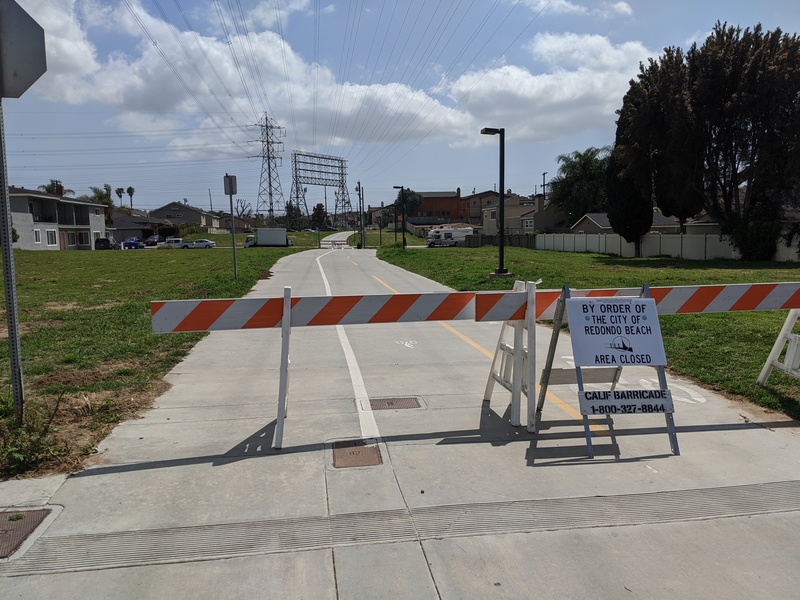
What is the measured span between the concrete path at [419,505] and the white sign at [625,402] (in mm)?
331

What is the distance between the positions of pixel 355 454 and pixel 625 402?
2.34 metres

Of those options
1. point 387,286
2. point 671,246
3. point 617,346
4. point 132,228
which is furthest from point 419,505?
point 132,228

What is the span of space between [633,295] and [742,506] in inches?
94.1

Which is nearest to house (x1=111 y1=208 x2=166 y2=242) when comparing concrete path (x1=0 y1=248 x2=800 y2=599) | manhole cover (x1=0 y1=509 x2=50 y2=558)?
concrete path (x1=0 y1=248 x2=800 y2=599)

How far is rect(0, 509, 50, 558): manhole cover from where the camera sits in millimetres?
3641

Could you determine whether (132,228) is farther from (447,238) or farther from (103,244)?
(447,238)

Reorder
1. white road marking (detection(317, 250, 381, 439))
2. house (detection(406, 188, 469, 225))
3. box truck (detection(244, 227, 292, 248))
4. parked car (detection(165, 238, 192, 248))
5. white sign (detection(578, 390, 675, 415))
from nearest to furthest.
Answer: white sign (detection(578, 390, 675, 415))
white road marking (detection(317, 250, 381, 439))
box truck (detection(244, 227, 292, 248))
parked car (detection(165, 238, 192, 248))
house (detection(406, 188, 469, 225))

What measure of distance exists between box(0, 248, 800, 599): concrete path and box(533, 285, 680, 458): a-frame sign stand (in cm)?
36

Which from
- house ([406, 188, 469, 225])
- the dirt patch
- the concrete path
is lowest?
the concrete path

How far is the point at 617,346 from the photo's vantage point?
17.6 feet

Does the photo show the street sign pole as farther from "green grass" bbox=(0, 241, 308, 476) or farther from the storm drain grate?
the storm drain grate

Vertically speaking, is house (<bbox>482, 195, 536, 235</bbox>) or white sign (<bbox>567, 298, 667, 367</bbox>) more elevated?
house (<bbox>482, 195, 536, 235</bbox>)

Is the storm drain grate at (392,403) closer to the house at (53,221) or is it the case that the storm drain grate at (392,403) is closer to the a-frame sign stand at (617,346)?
the a-frame sign stand at (617,346)

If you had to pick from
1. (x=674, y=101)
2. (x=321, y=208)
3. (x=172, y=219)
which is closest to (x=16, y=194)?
(x=674, y=101)
